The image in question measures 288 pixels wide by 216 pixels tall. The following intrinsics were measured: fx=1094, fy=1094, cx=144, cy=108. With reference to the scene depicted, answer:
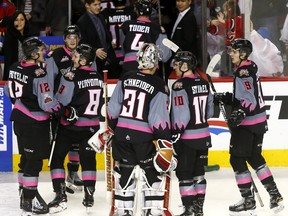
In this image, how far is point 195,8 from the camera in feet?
39.0

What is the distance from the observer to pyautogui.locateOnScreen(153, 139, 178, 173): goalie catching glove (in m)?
8.16

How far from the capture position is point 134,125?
325 inches

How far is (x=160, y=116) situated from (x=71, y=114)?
1.37 meters

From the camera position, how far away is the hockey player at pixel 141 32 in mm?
10797

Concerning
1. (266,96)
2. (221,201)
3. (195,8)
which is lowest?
(221,201)

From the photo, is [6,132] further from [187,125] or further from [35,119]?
[187,125]

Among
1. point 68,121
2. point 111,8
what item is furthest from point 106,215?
point 111,8

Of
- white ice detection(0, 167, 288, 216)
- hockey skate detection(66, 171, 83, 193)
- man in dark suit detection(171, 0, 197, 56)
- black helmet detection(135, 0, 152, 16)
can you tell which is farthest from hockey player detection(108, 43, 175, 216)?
man in dark suit detection(171, 0, 197, 56)

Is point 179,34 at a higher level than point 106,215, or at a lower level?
higher

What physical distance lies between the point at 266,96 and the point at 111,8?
193 cm

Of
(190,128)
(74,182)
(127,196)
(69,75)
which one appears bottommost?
(74,182)

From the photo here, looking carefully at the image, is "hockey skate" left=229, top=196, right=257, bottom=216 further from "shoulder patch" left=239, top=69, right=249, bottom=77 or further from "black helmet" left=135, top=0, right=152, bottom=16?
"black helmet" left=135, top=0, right=152, bottom=16

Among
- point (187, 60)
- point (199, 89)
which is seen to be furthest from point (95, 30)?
point (199, 89)

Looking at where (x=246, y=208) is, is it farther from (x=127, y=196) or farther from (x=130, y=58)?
(x=130, y=58)
